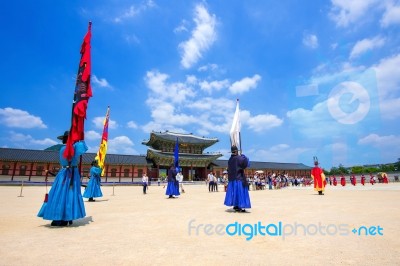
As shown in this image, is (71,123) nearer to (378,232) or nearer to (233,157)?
(233,157)

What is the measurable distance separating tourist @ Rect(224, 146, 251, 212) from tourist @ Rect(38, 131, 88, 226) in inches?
156

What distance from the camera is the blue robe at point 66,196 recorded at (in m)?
5.20

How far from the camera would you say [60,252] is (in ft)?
10.9

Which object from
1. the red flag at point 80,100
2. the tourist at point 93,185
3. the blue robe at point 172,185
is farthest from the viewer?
the blue robe at point 172,185

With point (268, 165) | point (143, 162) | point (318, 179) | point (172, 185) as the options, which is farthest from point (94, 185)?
point (268, 165)

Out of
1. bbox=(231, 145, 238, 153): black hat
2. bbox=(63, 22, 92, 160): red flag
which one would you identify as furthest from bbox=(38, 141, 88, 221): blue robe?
bbox=(231, 145, 238, 153): black hat

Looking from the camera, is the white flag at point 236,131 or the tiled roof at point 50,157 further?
the tiled roof at point 50,157

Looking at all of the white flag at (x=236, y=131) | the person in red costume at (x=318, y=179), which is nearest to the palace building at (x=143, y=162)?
the person in red costume at (x=318, y=179)

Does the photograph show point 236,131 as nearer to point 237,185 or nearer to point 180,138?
point 237,185

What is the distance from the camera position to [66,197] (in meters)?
5.42

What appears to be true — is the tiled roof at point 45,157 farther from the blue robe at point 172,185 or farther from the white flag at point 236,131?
the white flag at point 236,131

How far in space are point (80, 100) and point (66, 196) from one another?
2220mm

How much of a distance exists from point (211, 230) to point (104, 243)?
6.29 feet

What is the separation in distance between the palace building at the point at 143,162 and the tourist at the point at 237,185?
3188 centimetres
